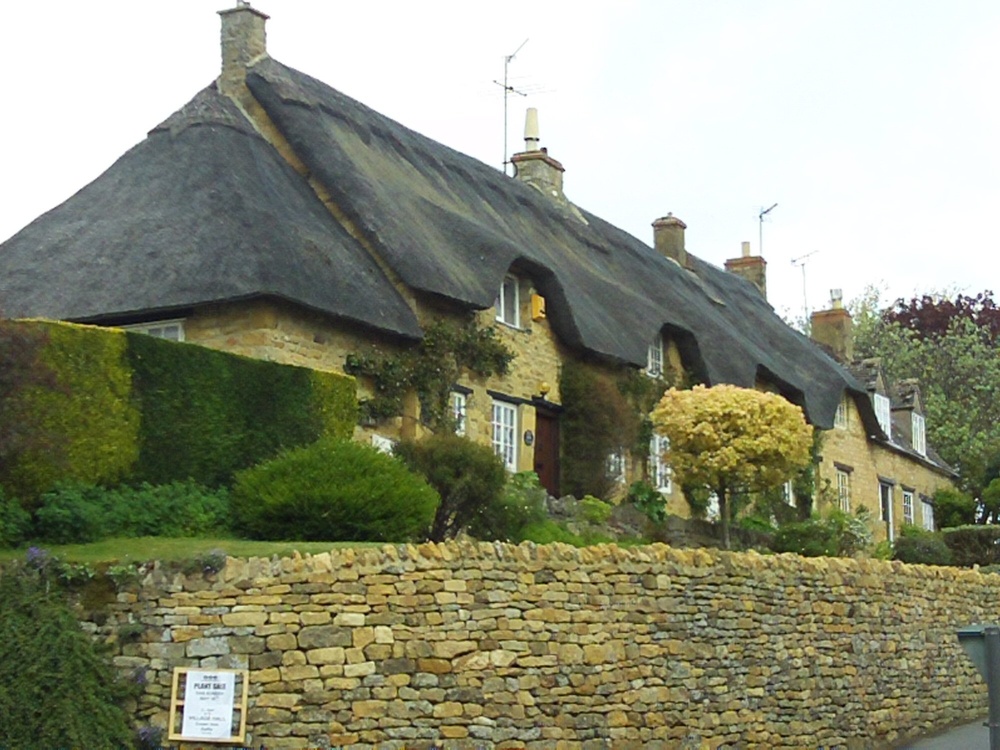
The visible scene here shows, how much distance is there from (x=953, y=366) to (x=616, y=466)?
80.9 ft

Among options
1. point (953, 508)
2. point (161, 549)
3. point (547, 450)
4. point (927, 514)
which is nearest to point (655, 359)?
point (547, 450)

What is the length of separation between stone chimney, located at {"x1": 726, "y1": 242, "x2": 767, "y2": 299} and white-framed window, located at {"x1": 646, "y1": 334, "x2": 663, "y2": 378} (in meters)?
15.1

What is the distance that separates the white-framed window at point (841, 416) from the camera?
35.1m

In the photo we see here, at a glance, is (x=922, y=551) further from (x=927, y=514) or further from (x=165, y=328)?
(x=165, y=328)

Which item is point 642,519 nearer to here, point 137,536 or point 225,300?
point 225,300

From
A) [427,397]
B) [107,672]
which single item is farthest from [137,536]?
[427,397]

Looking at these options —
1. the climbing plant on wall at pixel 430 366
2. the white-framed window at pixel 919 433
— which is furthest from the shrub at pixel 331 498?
the white-framed window at pixel 919 433

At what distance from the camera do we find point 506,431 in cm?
2367

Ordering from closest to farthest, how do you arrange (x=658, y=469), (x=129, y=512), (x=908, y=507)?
(x=129, y=512), (x=658, y=469), (x=908, y=507)

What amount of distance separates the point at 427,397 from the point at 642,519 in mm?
4359

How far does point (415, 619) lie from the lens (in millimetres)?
13164

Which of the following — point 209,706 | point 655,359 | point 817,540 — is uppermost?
point 655,359

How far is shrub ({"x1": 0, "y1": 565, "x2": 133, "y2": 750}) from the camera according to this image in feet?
40.2

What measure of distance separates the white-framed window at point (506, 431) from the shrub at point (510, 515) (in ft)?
10.1
